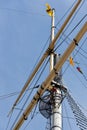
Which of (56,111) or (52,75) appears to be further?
(56,111)

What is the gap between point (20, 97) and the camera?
41.5 meters

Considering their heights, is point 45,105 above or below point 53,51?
below

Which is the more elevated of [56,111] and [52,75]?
[52,75]

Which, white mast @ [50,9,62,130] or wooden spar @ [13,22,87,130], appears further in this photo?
white mast @ [50,9,62,130]

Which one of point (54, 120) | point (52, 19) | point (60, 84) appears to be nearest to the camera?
point (54, 120)

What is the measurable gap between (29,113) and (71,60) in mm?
4303

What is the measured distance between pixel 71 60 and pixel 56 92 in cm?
227

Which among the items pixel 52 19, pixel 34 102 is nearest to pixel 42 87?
pixel 34 102

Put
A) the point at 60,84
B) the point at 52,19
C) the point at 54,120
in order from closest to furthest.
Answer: the point at 54,120
the point at 60,84
the point at 52,19

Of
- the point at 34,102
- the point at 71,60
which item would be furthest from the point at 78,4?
the point at 34,102

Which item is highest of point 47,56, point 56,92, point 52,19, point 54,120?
point 52,19

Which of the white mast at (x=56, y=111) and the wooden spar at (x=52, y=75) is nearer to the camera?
the wooden spar at (x=52, y=75)

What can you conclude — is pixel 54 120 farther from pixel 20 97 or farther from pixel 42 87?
pixel 20 97

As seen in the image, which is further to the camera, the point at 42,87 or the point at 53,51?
the point at 53,51
